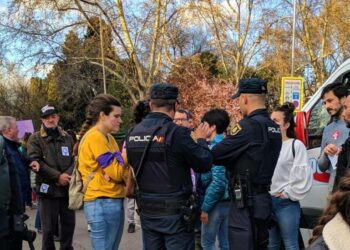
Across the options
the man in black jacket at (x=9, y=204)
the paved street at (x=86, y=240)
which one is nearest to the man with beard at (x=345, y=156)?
the man in black jacket at (x=9, y=204)

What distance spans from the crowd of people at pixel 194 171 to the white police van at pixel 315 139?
24.4 inches

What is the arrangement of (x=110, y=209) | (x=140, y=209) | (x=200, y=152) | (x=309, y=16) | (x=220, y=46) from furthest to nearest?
1. (x=220, y=46)
2. (x=309, y=16)
3. (x=110, y=209)
4. (x=140, y=209)
5. (x=200, y=152)

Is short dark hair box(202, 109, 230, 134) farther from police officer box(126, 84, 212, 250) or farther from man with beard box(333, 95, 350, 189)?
man with beard box(333, 95, 350, 189)

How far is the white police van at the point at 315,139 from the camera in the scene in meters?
5.30

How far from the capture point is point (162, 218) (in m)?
3.63

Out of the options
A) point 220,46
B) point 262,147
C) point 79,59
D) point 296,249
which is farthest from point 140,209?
point 220,46

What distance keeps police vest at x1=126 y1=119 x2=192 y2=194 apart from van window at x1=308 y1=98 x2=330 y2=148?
7.70 feet

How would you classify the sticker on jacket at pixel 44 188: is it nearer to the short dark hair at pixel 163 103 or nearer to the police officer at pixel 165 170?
the police officer at pixel 165 170

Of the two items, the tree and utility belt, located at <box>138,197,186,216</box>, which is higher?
the tree

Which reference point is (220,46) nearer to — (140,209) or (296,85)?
(296,85)

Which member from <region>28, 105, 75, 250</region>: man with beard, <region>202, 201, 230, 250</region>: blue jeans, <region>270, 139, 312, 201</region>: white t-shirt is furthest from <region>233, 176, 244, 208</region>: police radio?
<region>28, 105, 75, 250</region>: man with beard

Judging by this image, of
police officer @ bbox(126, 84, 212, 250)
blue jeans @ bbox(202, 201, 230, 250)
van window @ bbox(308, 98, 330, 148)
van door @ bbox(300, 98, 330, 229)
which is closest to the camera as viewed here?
police officer @ bbox(126, 84, 212, 250)

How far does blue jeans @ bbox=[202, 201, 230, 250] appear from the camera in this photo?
187 inches

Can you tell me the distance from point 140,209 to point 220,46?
26.6 meters
